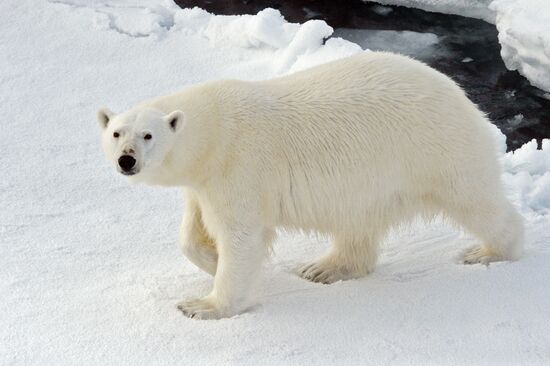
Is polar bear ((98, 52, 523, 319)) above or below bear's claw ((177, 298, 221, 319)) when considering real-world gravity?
above

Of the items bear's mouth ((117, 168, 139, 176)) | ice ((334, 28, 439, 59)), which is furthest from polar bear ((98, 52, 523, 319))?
ice ((334, 28, 439, 59))

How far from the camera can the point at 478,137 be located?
4.95 metres

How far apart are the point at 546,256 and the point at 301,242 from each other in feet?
4.79

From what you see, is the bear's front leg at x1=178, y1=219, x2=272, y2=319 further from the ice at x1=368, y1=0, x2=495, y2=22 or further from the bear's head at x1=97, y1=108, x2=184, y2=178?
the ice at x1=368, y1=0, x2=495, y2=22

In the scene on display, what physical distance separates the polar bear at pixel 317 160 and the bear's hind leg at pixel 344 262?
8 cm

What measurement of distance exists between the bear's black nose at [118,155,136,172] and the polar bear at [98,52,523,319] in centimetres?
25

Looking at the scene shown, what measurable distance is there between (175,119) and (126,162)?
1.19 feet

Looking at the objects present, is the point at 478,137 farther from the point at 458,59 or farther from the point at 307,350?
the point at 458,59

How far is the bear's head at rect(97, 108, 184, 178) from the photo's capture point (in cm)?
433

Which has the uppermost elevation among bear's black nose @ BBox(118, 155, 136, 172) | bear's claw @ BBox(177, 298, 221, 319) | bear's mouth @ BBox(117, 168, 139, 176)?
bear's black nose @ BBox(118, 155, 136, 172)

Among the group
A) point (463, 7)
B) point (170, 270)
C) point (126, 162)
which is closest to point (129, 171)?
point (126, 162)

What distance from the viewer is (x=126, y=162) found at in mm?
4309

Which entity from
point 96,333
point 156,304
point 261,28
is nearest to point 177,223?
point 156,304

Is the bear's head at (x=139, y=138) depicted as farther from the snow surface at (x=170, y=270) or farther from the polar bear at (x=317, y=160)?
the snow surface at (x=170, y=270)
